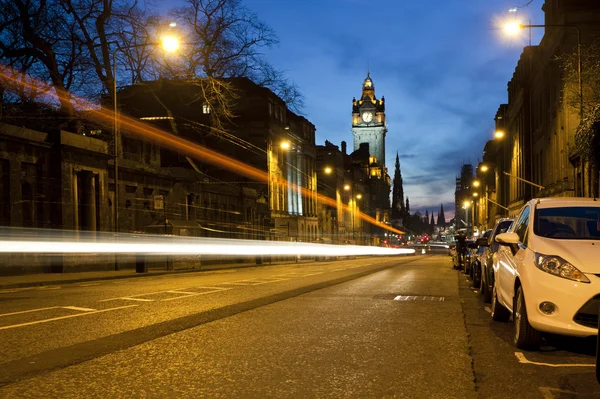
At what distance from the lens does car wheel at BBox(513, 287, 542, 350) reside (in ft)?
25.1

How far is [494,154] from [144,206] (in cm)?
6796

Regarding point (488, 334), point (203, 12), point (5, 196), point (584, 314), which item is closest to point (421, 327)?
point (488, 334)

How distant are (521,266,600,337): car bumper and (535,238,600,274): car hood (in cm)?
13

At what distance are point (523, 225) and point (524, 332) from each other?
6.57 ft

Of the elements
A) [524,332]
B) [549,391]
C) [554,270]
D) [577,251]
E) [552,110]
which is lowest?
[549,391]

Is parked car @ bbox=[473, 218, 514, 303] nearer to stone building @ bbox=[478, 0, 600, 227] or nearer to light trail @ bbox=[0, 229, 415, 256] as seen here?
stone building @ bbox=[478, 0, 600, 227]

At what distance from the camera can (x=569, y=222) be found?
898cm

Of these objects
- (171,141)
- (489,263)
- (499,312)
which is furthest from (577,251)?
(171,141)

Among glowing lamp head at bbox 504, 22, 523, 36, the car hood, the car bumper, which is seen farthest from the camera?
glowing lamp head at bbox 504, 22, 523, 36

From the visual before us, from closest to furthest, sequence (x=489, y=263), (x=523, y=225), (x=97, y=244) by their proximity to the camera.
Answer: (x=523, y=225) → (x=489, y=263) → (x=97, y=244)

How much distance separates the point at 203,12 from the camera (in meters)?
39.7

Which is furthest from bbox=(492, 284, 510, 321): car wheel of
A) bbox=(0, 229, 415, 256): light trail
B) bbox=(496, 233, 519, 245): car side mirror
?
bbox=(0, 229, 415, 256): light trail

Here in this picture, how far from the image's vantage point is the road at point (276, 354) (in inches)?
227

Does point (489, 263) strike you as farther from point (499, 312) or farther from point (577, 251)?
point (577, 251)
